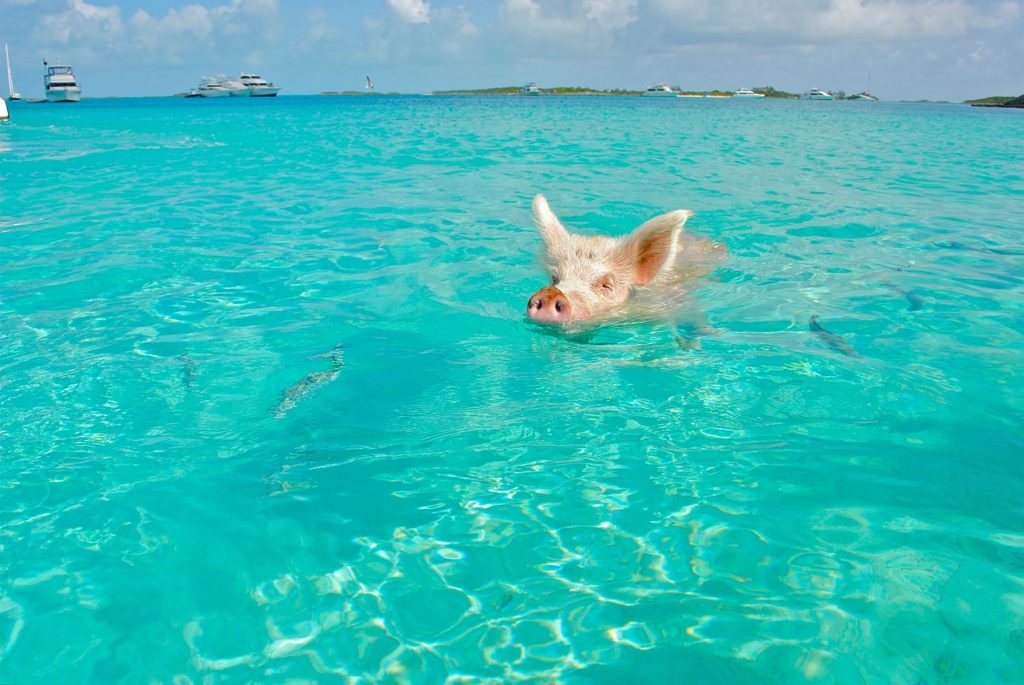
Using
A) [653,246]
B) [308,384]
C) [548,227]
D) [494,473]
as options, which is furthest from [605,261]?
[494,473]

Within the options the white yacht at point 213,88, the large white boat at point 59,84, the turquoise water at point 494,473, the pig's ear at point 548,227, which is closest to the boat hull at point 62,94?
the large white boat at point 59,84

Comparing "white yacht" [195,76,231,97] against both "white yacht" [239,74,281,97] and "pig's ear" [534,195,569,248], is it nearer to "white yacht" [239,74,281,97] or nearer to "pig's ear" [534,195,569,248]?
"white yacht" [239,74,281,97]

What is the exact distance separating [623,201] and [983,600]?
1145cm

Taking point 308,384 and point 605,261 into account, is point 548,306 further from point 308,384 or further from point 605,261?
point 308,384

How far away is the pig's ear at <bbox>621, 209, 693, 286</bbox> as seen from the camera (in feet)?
20.1

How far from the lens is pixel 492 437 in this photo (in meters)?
4.27

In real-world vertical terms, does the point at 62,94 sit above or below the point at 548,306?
above

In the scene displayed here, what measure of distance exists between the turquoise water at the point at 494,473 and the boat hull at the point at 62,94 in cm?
10680

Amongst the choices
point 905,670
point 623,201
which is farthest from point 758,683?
point 623,201

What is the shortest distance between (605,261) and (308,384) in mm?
3012

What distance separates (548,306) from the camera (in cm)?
551

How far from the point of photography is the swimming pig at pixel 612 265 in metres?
6.20

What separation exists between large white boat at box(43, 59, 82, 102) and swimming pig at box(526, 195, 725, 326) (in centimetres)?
11220

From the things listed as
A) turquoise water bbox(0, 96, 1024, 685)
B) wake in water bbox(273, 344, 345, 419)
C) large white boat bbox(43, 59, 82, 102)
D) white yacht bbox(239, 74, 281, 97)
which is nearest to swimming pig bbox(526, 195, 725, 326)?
turquoise water bbox(0, 96, 1024, 685)
